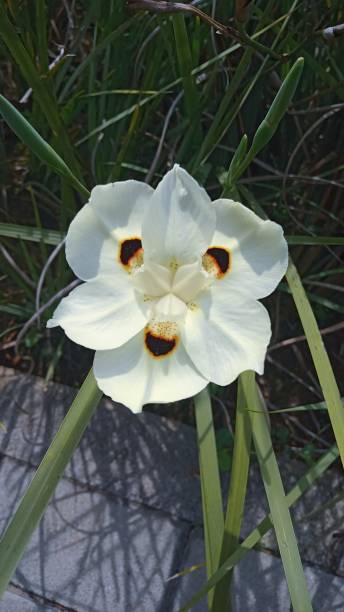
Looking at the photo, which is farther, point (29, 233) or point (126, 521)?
point (126, 521)

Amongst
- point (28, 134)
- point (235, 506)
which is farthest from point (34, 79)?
point (235, 506)

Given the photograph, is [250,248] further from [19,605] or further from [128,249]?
[19,605]

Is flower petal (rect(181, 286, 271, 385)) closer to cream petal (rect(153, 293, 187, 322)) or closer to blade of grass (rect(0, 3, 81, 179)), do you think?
cream petal (rect(153, 293, 187, 322))

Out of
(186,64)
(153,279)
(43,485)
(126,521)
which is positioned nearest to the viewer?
(43,485)

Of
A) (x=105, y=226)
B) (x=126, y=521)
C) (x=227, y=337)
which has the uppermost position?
(x=105, y=226)

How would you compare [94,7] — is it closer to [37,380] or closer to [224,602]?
[37,380]

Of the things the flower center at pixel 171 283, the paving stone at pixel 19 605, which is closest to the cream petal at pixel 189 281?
the flower center at pixel 171 283

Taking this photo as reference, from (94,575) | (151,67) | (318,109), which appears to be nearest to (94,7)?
(151,67)

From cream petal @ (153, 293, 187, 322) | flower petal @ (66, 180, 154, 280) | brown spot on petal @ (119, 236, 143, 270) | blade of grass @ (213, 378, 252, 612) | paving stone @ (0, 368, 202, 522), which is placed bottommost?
paving stone @ (0, 368, 202, 522)

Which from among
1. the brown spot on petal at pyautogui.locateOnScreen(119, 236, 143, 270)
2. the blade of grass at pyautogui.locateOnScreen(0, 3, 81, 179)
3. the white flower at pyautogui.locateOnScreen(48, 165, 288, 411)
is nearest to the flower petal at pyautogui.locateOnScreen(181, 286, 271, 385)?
the white flower at pyautogui.locateOnScreen(48, 165, 288, 411)
